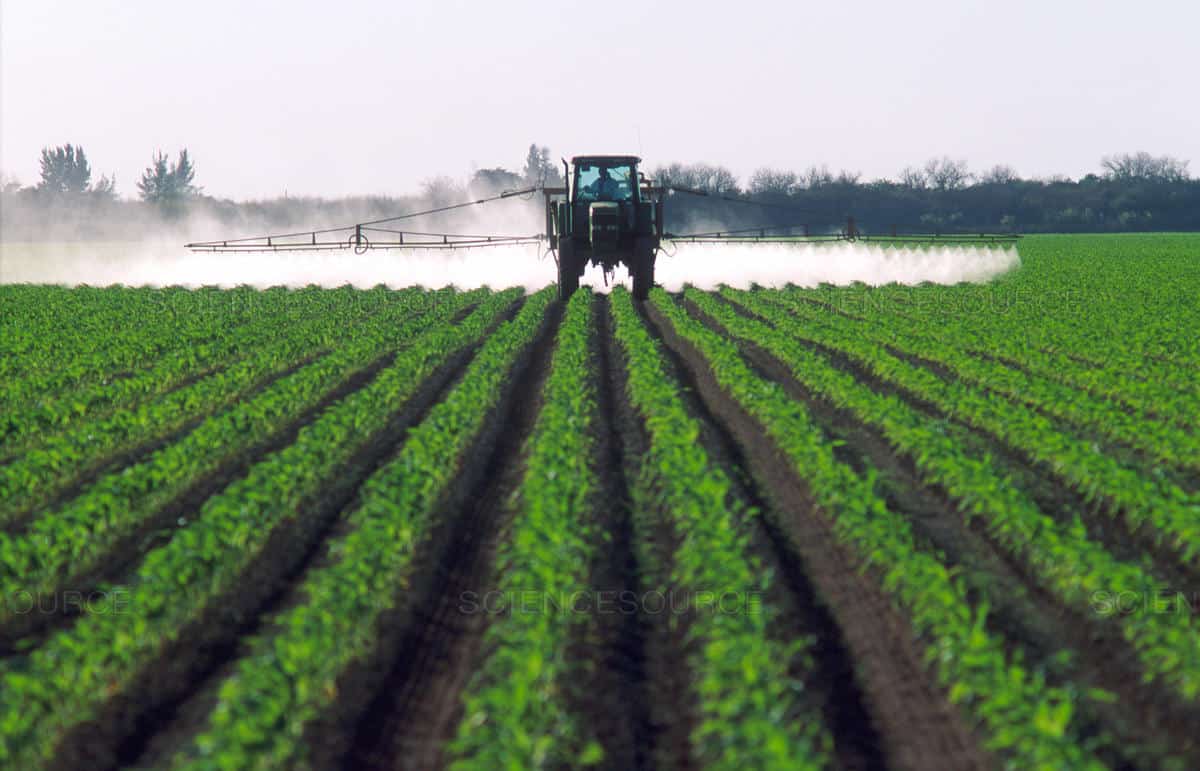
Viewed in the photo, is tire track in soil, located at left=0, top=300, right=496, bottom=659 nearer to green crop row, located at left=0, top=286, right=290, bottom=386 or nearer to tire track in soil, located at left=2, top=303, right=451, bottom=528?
tire track in soil, located at left=2, top=303, right=451, bottom=528

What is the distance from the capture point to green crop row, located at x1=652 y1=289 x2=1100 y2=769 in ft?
16.6

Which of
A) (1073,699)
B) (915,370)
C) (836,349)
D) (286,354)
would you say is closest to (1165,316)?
(836,349)

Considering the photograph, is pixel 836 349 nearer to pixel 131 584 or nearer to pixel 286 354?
pixel 286 354

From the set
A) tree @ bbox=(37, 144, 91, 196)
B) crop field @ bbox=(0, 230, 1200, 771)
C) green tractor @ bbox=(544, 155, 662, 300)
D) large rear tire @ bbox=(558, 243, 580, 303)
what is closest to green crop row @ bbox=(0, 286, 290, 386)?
crop field @ bbox=(0, 230, 1200, 771)

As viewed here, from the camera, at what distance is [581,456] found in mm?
10000

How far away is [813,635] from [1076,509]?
398cm

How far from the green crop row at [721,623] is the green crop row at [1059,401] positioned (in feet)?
15.4

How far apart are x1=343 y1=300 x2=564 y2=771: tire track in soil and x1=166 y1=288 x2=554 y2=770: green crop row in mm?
111

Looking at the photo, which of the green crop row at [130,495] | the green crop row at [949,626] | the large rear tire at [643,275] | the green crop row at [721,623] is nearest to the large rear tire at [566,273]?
the large rear tire at [643,275]

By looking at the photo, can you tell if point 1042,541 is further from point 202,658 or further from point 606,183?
point 606,183

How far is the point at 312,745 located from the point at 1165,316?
76.8ft

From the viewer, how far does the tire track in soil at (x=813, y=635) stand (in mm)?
5520

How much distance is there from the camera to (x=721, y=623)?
20.6 ft

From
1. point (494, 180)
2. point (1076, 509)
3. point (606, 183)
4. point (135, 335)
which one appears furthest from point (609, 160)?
point (494, 180)
